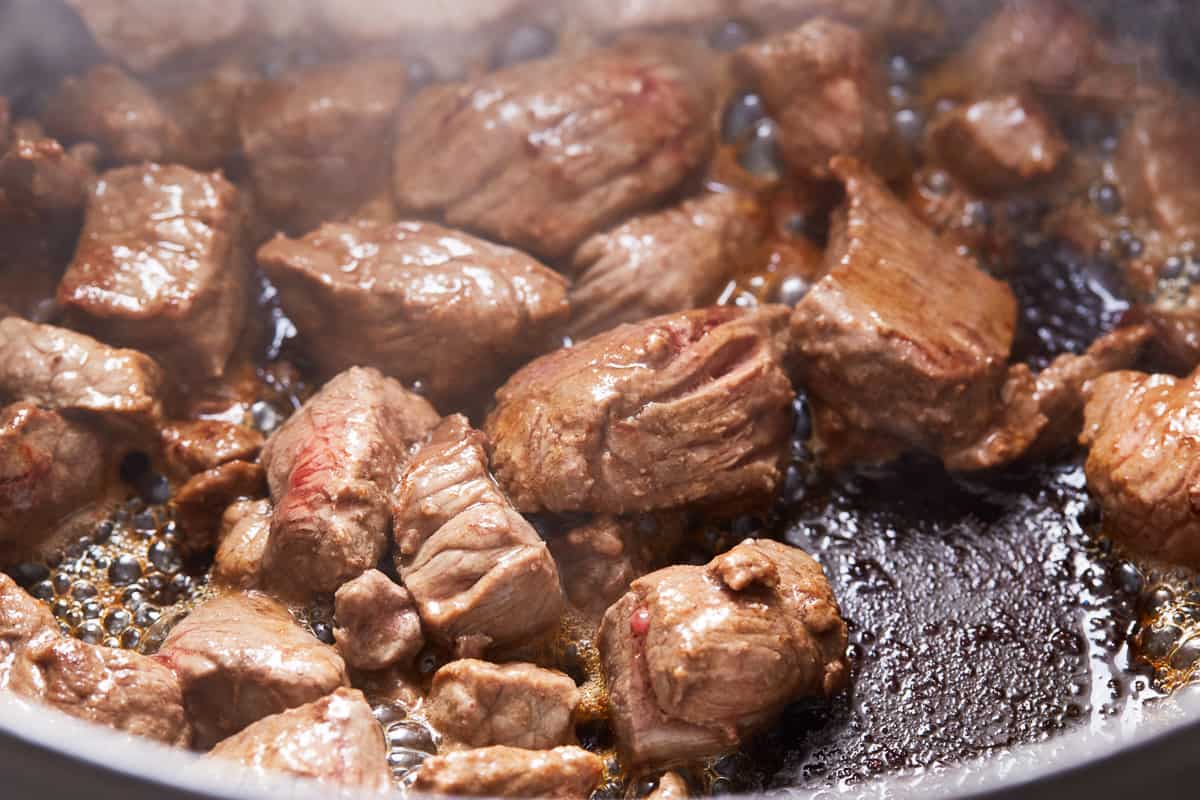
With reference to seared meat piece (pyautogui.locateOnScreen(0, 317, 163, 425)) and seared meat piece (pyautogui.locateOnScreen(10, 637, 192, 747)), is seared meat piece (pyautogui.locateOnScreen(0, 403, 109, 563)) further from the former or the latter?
seared meat piece (pyautogui.locateOnScreen(10, 637, 192, 747))

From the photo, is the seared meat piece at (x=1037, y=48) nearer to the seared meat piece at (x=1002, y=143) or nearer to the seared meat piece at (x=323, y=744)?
the seared meat piece at (x=1002, y=143)

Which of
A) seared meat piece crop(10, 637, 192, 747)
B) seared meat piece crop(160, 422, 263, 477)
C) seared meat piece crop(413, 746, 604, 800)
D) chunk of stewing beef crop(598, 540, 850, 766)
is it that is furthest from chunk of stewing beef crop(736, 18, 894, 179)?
seared meat piece crop(10, 637, 192, 747)

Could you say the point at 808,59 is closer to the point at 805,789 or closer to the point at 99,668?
the point at 805,789

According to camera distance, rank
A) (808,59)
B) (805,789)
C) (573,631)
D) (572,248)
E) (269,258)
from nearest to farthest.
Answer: (805,789) → (573,631) → (269,258) → (572,248) → (808,59)

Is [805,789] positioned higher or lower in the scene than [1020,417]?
lower

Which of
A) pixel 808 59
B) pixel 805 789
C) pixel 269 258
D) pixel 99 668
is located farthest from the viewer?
pixel 808 59

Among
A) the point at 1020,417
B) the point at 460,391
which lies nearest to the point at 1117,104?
the point at 1020,417
